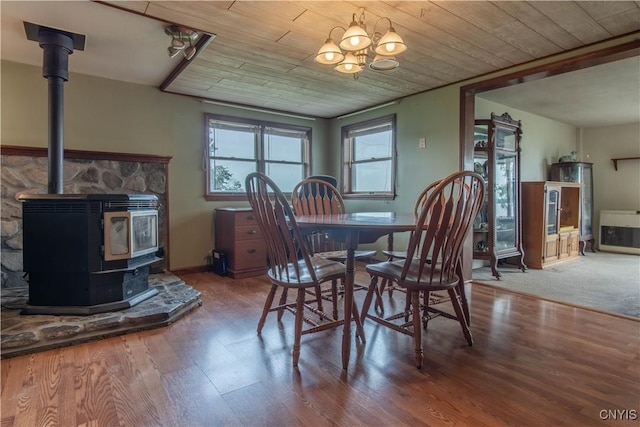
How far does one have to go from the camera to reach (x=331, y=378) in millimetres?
1652

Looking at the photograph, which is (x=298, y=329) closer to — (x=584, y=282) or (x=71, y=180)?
(x=71, y=180)

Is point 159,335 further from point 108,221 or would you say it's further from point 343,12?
point 343,12

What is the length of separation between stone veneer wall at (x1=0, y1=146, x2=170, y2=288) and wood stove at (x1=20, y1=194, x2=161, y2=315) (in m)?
1.00

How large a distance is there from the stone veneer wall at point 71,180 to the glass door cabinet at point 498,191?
12.1 feet

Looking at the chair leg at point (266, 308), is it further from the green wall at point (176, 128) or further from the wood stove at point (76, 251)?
the green wall at point (176, 128)

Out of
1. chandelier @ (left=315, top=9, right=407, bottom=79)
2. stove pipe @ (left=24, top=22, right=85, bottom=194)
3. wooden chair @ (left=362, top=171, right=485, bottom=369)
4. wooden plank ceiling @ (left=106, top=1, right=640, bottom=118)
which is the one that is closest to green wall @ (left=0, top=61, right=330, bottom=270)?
wooden plank ceiling @ (left=106, top=1, right=640, bottom=118)

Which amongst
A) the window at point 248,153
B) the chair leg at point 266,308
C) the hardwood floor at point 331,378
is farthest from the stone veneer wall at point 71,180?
the chair leg at point 266,308

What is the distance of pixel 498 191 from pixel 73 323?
176 inches

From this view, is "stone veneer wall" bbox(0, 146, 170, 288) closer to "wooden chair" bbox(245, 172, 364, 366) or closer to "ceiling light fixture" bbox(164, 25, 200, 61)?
"ceiling light fixture" bbox(164, 25, 200, 61)

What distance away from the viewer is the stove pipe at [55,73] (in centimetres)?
238

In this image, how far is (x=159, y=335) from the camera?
2178 mm

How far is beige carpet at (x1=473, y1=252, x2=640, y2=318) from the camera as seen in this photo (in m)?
2.89

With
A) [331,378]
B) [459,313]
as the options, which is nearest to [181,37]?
[331,378]

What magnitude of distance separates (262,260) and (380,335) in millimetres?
2053
